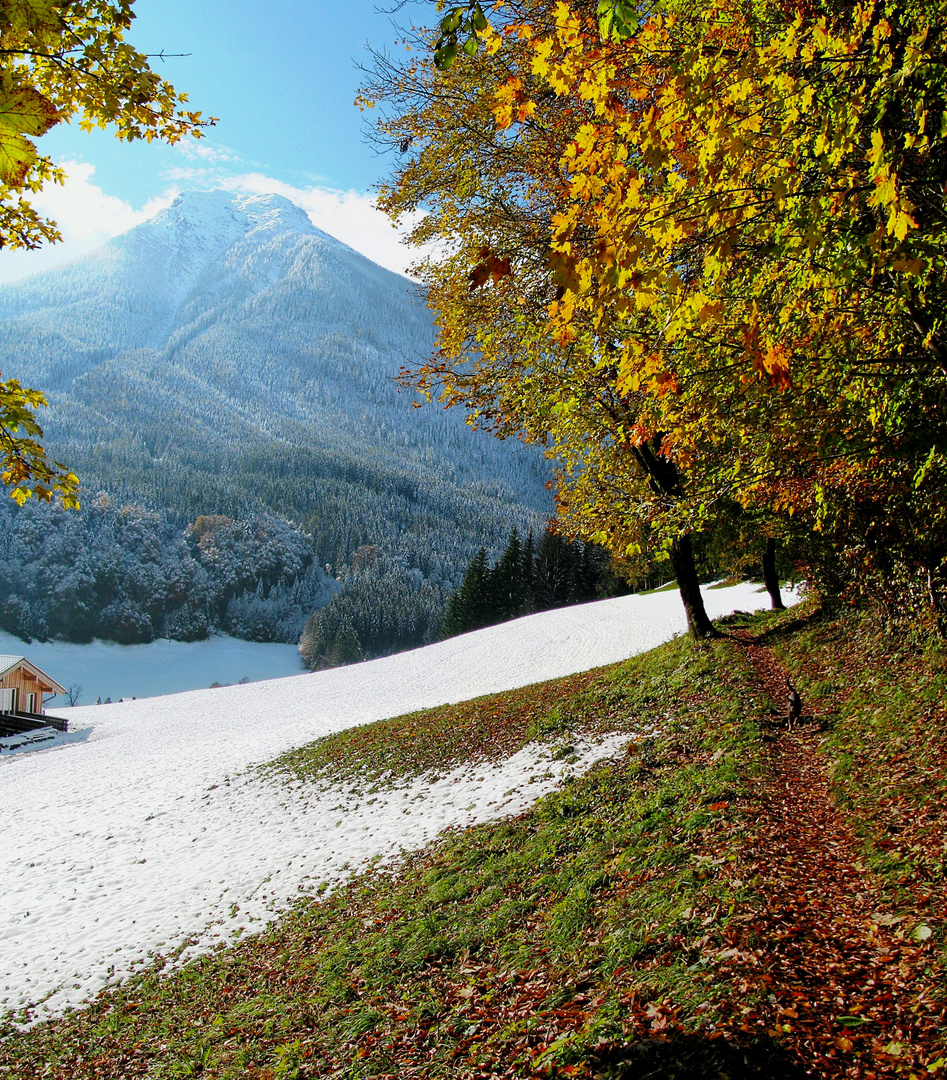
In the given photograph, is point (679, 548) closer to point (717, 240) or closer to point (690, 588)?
point (690, 588)

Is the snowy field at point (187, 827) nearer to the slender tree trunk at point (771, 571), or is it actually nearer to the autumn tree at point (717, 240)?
the slender tree trunk at point (771, 571)

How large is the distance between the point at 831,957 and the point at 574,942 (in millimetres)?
1826

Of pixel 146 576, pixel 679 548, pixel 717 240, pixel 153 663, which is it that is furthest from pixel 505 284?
pixel 146 576

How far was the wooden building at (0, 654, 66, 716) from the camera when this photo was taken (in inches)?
1325

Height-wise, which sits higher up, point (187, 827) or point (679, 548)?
point (679, 548)

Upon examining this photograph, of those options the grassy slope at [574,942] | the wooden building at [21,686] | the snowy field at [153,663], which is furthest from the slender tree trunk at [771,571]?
the snowy field at [153,663]

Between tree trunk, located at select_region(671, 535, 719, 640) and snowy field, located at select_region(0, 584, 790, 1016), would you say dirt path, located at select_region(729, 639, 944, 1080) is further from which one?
tree trunk, located at select_region(671, 535, 719, 640)

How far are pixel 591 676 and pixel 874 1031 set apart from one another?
13.0 m

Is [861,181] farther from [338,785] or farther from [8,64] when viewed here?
[338,785]

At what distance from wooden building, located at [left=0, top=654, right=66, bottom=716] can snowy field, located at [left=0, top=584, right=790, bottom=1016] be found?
37.3 feet

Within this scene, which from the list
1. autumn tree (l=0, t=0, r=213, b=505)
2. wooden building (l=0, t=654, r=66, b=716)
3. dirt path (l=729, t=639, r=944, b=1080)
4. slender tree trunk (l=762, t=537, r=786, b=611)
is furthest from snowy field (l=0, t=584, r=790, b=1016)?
wooden building (l=0, t=654, r=66, b=716)

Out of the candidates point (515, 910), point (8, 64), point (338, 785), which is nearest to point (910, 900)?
point (515, 910)

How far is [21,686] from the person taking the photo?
116 ft

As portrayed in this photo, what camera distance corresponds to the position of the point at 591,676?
53.1ft
